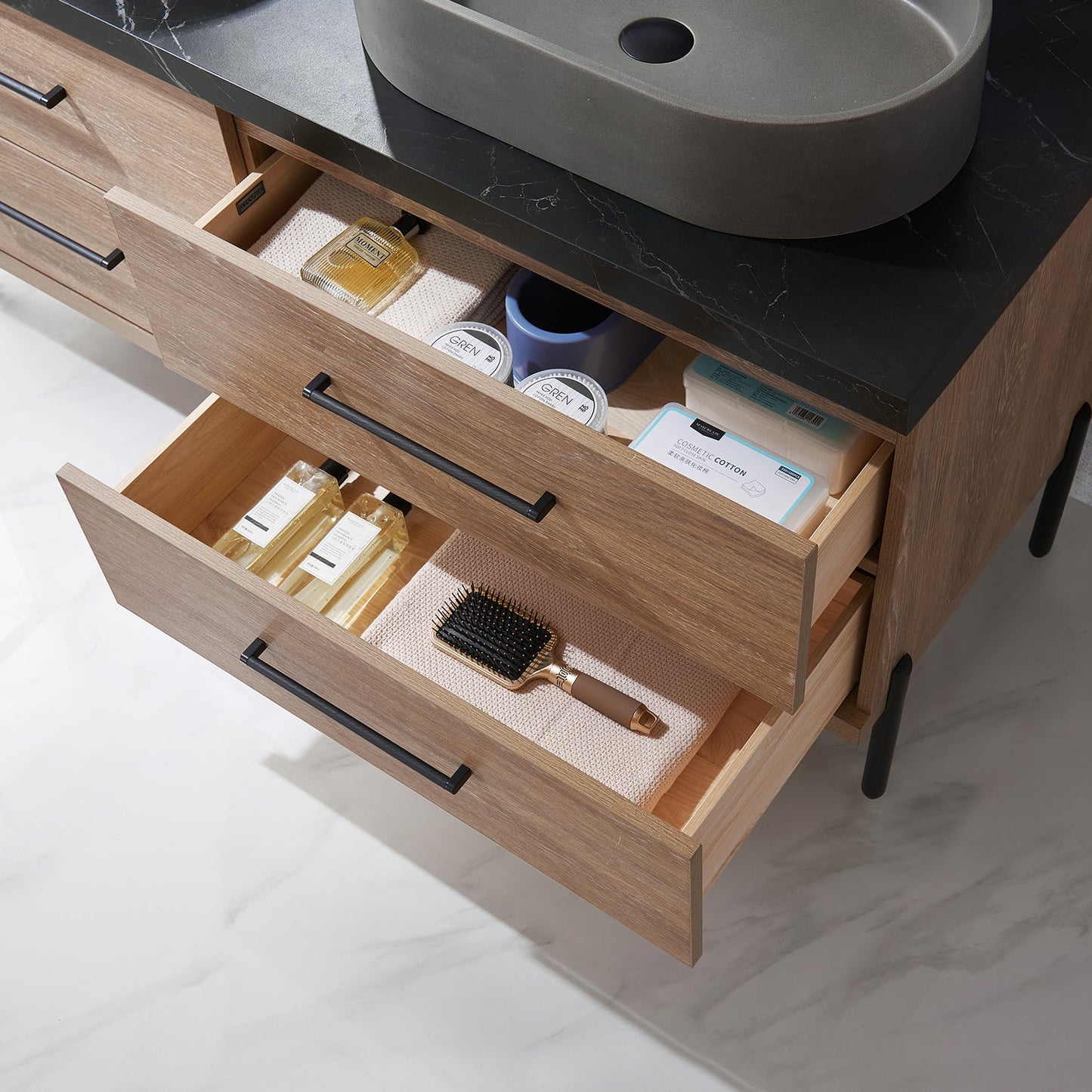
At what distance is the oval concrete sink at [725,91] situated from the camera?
973 mm

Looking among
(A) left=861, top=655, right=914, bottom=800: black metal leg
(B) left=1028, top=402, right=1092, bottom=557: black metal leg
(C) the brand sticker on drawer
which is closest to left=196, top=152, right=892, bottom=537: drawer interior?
(C) the brand sticker on drawer

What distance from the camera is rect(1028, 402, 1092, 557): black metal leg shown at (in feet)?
4.98

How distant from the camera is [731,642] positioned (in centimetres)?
104

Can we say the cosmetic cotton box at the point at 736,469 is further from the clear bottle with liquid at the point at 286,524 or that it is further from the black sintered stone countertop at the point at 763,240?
the clear bottle with liquid at the point at 286,524

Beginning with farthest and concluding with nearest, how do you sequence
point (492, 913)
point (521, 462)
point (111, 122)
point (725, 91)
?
point (492, 913) < point (111, 122) < point (725, 91) < point (521, 462)

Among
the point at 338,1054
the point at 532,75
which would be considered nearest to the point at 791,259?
the point at 532,75

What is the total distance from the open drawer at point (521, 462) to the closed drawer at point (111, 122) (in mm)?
122

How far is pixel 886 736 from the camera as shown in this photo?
145cm

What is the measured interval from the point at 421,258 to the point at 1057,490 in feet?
2.69

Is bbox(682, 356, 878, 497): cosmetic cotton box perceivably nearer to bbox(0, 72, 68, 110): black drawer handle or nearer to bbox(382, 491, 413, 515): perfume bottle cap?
bbox(382, 491, 413, 515): perfume bottle cap

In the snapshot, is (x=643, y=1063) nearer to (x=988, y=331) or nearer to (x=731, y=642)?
(x=731, y=642)

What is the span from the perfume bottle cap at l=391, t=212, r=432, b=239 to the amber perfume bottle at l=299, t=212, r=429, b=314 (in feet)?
0.08

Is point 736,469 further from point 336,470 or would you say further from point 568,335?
point 336,470

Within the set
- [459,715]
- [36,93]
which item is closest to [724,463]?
[459,715]
